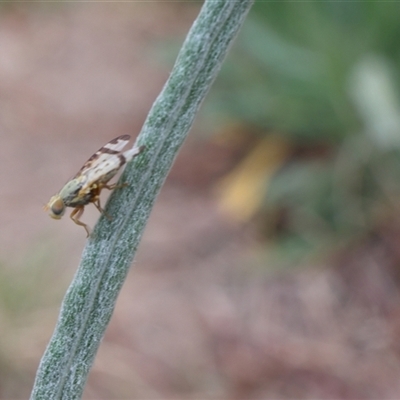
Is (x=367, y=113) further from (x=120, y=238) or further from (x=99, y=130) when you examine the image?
(x=120, y=238)

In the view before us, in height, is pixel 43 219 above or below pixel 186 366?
above

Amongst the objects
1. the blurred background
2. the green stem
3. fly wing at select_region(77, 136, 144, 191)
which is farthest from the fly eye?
the blurred background

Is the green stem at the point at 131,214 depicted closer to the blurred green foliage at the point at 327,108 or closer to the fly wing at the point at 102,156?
the fly wing at the point at 102,156

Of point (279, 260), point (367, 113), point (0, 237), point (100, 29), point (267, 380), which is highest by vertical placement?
point (100, 29)

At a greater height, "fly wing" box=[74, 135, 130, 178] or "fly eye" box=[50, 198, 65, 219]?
"fly wing" box=[74, 135, 130, 178]

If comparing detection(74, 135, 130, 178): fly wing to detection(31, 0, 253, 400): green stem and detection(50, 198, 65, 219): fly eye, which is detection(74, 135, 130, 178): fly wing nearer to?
detection(50, 198, 65, 219): fly eye

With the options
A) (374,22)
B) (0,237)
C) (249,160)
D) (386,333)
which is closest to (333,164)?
(249,160)

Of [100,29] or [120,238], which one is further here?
[100,29]

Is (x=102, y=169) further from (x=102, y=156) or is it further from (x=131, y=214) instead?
(x=131, y=214)
